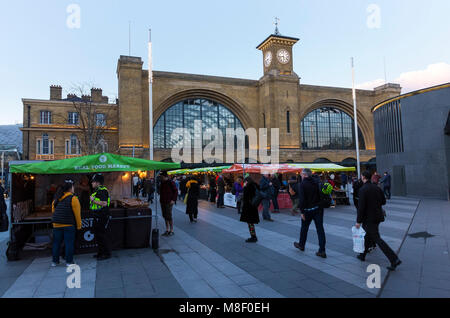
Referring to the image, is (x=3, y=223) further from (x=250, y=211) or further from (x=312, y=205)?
(x=312, y=205)

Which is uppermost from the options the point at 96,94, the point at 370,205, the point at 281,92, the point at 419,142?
the point at 96,94

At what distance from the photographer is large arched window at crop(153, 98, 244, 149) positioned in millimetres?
38406

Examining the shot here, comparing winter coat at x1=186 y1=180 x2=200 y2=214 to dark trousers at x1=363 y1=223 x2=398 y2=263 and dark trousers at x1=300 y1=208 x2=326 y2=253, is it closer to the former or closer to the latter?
dark trousers at x1=300 y1=208 x2=326 y2=253

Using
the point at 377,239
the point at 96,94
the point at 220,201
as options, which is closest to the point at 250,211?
the point at 377,239

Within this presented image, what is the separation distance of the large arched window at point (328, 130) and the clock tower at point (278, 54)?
28.8ft

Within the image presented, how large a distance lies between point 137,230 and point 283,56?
39.8m

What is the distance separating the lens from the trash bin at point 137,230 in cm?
745

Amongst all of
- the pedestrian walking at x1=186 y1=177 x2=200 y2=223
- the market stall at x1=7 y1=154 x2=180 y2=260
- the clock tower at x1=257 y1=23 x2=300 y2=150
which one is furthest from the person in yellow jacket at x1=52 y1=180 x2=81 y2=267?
the clock tower at x1=257 y1=23 x2=300 y2=150

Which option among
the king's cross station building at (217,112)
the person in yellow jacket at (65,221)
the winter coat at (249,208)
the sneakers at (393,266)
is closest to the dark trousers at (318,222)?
the sneakers at (393,266)

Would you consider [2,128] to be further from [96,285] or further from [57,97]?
[96,285]

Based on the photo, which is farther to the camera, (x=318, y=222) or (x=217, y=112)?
(x=217, y=112)

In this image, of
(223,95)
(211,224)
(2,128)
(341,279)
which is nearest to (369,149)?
(223,95)

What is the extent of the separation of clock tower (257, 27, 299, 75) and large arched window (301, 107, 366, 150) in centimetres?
879

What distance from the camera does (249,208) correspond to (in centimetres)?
765
